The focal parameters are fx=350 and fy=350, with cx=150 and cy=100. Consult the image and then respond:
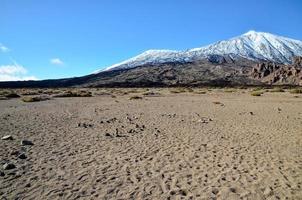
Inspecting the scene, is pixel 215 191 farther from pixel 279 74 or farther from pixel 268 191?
pixel 279 74

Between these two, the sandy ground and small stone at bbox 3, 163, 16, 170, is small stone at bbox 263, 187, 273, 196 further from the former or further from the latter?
small stone at bbox 3, 163, 16, 170

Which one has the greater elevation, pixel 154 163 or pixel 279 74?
pixel 154 163

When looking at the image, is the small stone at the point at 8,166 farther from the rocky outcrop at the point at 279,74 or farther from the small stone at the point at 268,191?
the rocky outcrop at the point at 279,74

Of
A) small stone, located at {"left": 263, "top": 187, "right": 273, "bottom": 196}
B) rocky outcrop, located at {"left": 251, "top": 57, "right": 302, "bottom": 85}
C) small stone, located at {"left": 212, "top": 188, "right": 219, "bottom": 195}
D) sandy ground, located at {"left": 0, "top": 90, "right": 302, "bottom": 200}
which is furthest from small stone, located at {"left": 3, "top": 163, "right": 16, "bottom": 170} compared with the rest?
rocky outcrop, located at {"left": 251, "top": 57, "right": 302, "bottom": 85}

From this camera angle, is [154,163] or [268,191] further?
[154,163]

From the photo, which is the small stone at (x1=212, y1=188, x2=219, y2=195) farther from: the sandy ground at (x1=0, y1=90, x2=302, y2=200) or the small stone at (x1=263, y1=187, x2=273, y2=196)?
the small stone at (x1=263, y1=187, x2=273, y2=196)

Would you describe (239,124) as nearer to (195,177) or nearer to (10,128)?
(195,177)

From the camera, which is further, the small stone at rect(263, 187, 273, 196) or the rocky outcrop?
the rocky outcrop

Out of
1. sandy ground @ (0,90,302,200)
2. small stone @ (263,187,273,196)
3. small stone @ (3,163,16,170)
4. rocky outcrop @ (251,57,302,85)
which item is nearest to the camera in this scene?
small stone @ (263,187,273,196)

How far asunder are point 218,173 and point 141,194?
2.26m

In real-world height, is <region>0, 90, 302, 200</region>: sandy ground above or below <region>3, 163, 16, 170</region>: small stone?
below

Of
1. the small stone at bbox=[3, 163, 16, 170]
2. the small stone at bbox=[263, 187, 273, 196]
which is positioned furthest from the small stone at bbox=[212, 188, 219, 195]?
the small stone at bbox=[3, 163, 16, 170]

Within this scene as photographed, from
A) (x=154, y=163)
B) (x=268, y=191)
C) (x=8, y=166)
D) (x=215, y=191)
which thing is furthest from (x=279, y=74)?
(x=8, y=166)

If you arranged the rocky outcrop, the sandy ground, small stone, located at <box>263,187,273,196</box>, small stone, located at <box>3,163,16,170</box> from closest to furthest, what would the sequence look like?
1. small stone, located at <box>263,187,273,196</box>
2. the sandy ground
3. small stone, located at <box>3,163,16,170</box>
4. the rocky outcrop
